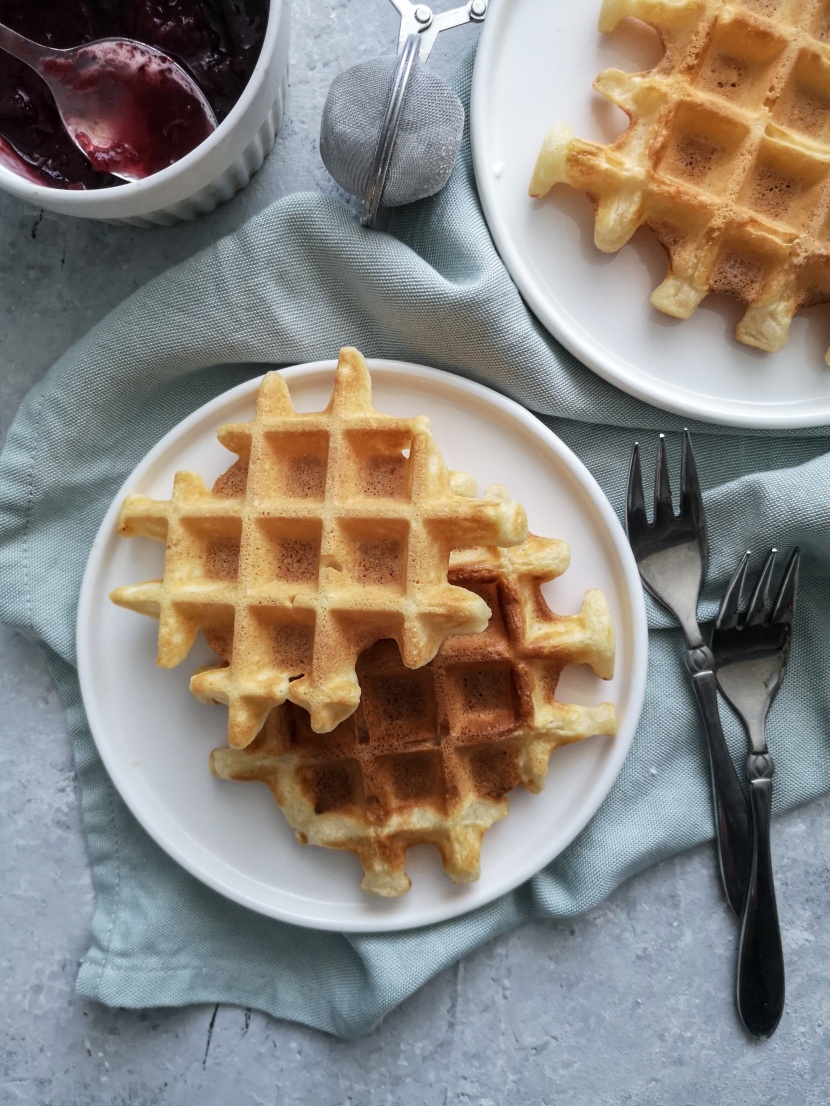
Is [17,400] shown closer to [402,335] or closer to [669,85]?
[402,335]

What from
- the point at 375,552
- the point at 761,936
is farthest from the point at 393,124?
the point at 761,936

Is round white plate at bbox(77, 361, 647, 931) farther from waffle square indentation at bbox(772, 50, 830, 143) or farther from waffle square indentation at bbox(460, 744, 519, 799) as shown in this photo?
waffle square indentation at bbox(772, 50, 830, 143)

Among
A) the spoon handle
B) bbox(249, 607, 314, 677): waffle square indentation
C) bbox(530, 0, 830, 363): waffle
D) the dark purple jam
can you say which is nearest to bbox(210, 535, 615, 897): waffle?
bbox(249, 607, 314, 677): waffle square indentation

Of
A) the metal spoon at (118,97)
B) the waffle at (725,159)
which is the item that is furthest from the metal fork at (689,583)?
the metal spoon at (118,97)

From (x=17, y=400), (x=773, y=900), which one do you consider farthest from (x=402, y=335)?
(x=773, y=900)

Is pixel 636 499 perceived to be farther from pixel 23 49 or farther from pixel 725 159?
pixel 23 49

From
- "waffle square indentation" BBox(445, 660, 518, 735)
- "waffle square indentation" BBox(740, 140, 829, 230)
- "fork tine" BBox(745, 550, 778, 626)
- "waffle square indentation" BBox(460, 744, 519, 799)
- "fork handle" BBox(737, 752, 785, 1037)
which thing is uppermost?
"waffle square indentation" BBox(740, 140, 829, 230)

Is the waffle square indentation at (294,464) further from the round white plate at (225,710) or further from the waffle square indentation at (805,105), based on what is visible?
the waffle square indentation at (805,105)
